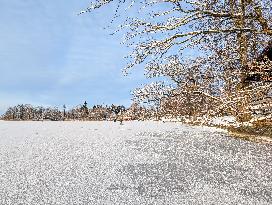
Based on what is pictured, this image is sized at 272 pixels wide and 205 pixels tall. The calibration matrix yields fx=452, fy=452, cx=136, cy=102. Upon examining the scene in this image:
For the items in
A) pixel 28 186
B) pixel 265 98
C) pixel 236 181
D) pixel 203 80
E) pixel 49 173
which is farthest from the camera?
pixel 203 80

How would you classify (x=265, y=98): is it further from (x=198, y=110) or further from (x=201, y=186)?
(x=201, y=186)

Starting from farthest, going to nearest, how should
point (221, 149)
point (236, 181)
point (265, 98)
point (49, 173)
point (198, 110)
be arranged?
point (198, 110)
point (221, 149)
point (265, 98)
point (49, 173)
point (236, 181)

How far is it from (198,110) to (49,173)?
409 cm

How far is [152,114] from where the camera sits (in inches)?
346

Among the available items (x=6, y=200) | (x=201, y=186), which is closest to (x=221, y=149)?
(x=201, y=186)

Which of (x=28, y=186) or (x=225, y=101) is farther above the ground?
(x=225, y=101)

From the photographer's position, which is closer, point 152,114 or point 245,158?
point 245,158

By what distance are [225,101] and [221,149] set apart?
124 cm

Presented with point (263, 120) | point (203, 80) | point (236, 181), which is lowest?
point (236, 181)

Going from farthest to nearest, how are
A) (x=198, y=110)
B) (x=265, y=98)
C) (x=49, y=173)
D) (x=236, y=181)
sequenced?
(x=198, y=110) < (x=265, y=98) < (x=49, y=173) < (x=236, y=181)

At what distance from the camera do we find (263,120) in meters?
8.71

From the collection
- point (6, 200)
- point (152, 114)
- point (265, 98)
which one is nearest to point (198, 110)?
point (152, 114)

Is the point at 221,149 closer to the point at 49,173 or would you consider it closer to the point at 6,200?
the point at 49,173

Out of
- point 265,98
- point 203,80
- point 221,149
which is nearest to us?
point 265,98
